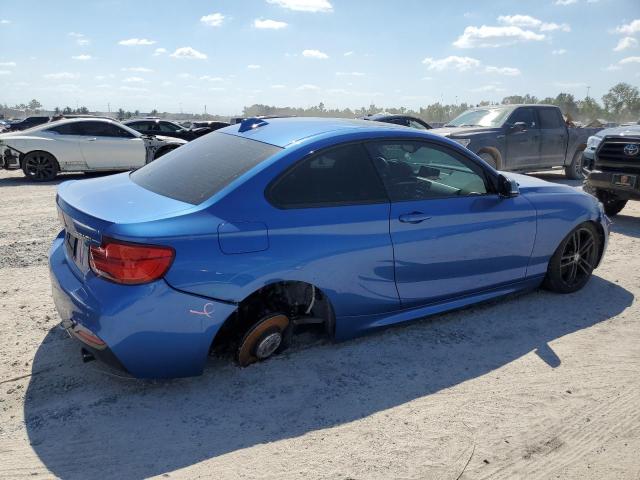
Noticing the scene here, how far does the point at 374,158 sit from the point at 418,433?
181 centimetres

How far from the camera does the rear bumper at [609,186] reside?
24.1ft

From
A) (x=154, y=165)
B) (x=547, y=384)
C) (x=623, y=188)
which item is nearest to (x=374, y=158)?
(x=154, y=165)

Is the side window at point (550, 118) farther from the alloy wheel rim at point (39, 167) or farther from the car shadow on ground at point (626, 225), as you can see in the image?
the alloy wheel rim at point (39, 167)

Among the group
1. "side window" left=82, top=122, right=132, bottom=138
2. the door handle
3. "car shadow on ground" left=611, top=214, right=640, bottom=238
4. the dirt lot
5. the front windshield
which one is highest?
the front windshield

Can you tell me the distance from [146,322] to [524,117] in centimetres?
1051

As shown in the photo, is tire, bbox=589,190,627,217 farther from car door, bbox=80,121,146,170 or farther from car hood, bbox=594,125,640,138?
car door, bbox=80,121,146,170

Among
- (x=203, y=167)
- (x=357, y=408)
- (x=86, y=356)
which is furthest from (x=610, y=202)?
(x=86, y=356)

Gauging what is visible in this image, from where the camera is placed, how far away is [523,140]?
1109 cm

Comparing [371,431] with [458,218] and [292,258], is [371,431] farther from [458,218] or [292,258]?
[458,218]

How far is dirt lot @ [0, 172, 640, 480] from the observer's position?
2.54 m

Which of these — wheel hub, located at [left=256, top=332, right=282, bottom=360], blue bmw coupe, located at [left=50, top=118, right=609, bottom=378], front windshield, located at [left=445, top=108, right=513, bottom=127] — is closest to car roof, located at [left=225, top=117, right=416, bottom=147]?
blue bmw coupe, located at [left=50, top=118, right=609, bottom=378]

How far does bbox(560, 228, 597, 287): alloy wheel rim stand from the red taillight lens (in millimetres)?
3561

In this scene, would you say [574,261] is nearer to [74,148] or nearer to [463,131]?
[463,131]

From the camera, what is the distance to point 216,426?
2.80 metres
